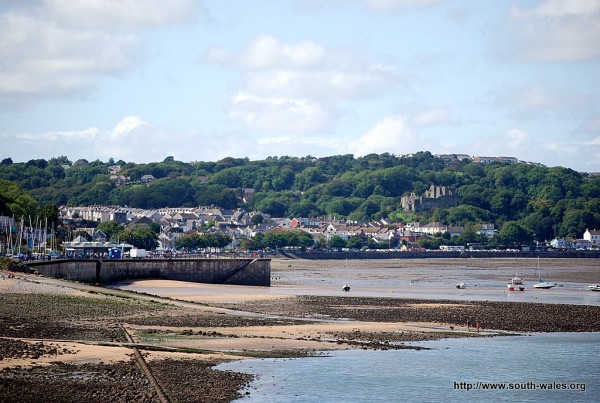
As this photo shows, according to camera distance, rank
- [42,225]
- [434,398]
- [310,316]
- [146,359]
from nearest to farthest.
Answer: [434,398]
[146,359]
[310,316]
[42,225]

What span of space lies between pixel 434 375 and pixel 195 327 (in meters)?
12.1

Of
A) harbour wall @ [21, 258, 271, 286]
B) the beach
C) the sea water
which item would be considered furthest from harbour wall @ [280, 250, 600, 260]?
the sea water

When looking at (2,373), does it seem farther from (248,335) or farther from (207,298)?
(207,298)

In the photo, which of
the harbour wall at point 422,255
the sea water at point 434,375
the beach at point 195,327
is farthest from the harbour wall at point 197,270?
the harbour wall at point 422,255

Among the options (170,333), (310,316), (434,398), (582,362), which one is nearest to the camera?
(434,398)

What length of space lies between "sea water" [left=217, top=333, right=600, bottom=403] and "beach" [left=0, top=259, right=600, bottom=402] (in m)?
1.22

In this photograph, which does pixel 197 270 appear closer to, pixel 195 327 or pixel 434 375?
pixel 195 327

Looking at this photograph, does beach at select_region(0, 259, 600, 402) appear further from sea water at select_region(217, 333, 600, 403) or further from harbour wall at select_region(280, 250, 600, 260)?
harbour wall at select_region(280, 250, 600, 260)

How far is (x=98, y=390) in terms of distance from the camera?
2453 centimetres

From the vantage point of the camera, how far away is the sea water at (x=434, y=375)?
1093 inches

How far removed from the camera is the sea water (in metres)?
27.8

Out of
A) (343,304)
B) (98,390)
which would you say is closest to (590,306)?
(343,304)

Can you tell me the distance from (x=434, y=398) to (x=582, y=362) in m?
8.64

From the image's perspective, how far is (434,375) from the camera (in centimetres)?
3081
